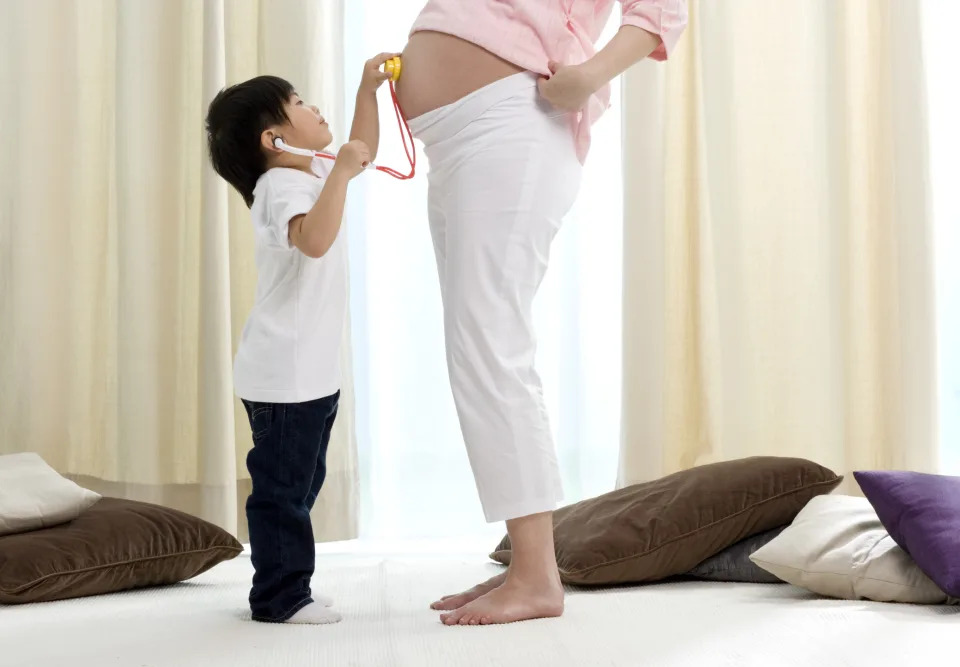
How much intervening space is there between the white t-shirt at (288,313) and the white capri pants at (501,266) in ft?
0.56

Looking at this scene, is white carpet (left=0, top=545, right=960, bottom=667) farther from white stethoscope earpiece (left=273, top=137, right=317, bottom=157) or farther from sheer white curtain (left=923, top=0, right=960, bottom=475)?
sheer white curtain (left=923, top=0, right=960, bottom=475)

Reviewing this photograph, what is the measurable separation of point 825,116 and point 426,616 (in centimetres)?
171

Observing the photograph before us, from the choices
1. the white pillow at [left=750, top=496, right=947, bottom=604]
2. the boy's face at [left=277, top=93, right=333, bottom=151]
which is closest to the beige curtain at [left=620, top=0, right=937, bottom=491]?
the white pillow at [left=750, top=496, right=947, bottom=604]

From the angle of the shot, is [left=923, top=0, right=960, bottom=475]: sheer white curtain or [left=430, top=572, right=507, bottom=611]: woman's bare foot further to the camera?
[left=923, top=0, right=960, bottom=475]: sheer white curtain

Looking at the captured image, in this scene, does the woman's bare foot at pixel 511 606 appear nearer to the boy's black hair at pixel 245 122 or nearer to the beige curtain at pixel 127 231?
the boy's black hair at pixel 245 122

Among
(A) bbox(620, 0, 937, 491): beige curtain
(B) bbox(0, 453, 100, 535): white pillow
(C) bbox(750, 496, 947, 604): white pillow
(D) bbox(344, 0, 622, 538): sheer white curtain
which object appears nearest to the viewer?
(C) bbox(750, 496, 947, 604): white pillow

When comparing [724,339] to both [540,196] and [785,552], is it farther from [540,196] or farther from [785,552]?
[540,196]

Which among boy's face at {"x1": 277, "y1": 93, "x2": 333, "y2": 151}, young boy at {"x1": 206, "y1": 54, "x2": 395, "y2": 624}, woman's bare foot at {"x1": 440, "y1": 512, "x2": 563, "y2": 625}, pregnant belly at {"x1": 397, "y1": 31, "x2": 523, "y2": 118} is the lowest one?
woman's bare foot at {"x1": 440, "y1": 512, "x2": 563, "y2": 625}

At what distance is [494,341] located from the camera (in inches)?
53.3

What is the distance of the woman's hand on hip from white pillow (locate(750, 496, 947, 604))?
699 mm

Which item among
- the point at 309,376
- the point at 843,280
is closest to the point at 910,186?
the point at 843,280

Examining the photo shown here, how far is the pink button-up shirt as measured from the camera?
1.42m

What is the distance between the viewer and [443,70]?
1451mm

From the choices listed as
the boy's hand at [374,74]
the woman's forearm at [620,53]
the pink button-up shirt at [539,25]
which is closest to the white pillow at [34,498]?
the boy's hand at [374,74]
